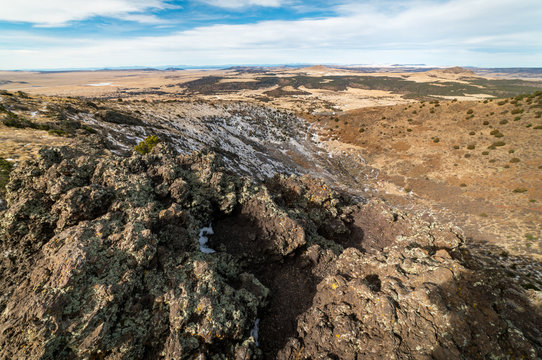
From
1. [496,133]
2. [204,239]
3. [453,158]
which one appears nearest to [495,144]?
[496,133]

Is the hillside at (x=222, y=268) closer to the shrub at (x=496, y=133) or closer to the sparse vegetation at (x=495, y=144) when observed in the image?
the sparse vegetation at (x=495, y=144)

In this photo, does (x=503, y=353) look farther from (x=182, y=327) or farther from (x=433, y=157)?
(x=433, y=157)

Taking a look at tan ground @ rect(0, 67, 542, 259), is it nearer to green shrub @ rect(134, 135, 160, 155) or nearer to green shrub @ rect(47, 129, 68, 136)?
green shrub @ rect(47, 129, 68, 136)

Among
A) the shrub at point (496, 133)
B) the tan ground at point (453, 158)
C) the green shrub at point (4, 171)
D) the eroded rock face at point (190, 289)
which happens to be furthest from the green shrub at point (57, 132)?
the shrub at point (496, 133)

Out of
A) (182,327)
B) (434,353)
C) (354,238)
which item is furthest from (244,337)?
(354,238)

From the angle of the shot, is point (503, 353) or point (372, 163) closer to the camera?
point (503, 353)

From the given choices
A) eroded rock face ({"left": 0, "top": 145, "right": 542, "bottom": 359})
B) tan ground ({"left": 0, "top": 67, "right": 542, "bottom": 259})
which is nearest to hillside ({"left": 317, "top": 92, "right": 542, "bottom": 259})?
tan ground ({"left": 0, "top": 67, "right": 542, "bottom": 259})
